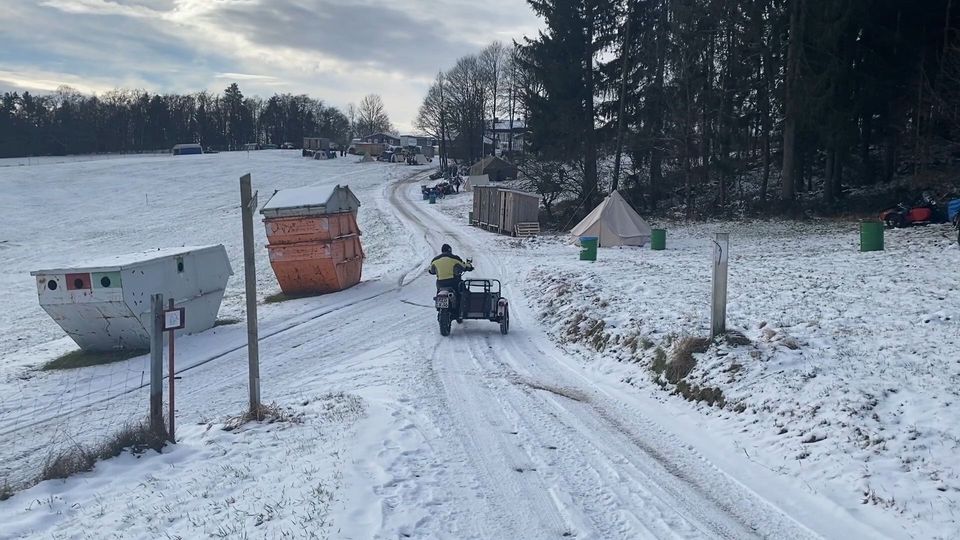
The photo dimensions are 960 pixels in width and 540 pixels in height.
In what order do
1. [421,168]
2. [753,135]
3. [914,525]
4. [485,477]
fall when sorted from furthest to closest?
[421,168]
[753,135]
[485,477]
[914,525]

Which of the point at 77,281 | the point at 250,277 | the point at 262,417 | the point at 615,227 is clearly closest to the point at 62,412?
the point at 77,281

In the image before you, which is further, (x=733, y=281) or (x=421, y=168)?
(x=421, y=168)

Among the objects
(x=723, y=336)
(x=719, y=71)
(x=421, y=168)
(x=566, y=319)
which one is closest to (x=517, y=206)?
(x=719, y=71)

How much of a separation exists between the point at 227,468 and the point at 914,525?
19.2ft

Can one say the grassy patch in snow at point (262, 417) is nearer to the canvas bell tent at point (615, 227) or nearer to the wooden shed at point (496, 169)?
the canvas bell tent at point (615, 227)

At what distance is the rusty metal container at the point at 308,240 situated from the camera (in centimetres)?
1900

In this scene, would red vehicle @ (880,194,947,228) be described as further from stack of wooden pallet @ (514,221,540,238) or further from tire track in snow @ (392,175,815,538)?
tire track in snow @ (392,175,815,538)

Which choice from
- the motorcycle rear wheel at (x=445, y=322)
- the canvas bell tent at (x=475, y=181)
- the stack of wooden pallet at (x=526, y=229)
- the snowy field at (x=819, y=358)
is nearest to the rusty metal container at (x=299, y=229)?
the snowy field at (x=819, y=358)

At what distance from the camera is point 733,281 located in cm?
1416

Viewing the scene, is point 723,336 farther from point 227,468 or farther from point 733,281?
point 227,468

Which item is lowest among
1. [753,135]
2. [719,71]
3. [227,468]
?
[227,468]

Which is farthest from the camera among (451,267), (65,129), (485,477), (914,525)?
(65,129)

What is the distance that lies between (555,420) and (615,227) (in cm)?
1939

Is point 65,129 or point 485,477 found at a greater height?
point 65,129
